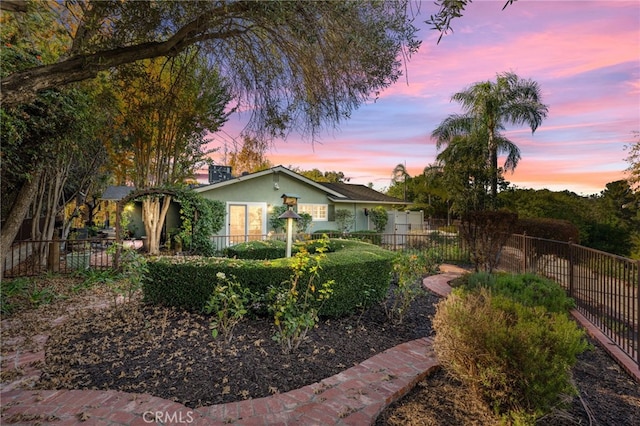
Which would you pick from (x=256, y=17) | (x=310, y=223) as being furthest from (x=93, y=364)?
(x=310, y=223)

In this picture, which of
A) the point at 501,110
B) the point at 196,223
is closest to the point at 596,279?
the point at 196,223

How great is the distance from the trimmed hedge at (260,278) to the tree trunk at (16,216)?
3.01 m

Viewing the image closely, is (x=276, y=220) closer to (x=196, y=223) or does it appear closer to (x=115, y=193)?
(x=196, y=223)

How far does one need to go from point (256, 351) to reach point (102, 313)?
3.34 m

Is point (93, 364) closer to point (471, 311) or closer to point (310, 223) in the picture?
point (471, 311)

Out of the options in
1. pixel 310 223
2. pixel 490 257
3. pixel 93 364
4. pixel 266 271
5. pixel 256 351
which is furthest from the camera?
pixel 310 223

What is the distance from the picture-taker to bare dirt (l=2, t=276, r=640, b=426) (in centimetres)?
274

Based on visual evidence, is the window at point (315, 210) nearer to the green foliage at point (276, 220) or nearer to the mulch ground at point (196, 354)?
the green foliage at point (276, 220)

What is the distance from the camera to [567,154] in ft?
40.7

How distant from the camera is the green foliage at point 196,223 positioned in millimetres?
10688

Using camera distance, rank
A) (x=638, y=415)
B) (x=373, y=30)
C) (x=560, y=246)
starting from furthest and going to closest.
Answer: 1. (x=560, y=246)
2. (x=373, y=30)
3. (x=638, y=415)

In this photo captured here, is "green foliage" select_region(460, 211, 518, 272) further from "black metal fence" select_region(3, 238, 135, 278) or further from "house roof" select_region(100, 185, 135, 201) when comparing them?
"house roof" select_region(100, 185, 135, 201)

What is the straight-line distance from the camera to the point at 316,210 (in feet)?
62.2

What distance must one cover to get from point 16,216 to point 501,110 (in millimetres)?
21878
